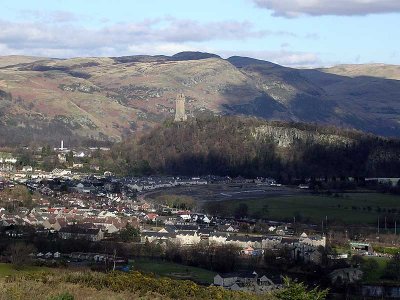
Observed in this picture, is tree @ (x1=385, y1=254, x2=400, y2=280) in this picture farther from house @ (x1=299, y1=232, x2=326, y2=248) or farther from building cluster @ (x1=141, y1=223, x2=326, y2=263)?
house @ (x1=299, y1=232, x2=326, y2=248)

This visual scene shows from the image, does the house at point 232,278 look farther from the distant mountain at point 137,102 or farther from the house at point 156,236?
the distant mountain at point 137,102

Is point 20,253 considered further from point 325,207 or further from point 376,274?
point 325,207

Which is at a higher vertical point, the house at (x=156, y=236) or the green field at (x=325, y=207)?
the house at (x=156, y=236)

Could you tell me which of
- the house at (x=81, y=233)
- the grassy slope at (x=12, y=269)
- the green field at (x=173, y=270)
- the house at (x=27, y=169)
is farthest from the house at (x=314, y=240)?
the house at (x=27, y=169)

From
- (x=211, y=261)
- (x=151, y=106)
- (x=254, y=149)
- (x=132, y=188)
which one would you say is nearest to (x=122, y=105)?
(x=151, y=106)

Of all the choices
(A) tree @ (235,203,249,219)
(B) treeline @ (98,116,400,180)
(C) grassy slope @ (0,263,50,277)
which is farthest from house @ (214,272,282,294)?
(B) treeline @ (98,116,400,180)
